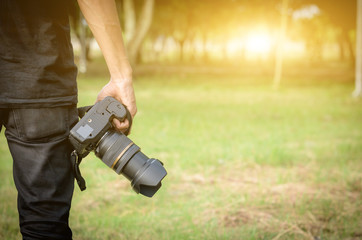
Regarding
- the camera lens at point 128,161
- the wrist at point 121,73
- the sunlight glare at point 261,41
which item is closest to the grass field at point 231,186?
the camera lens at point 128,161

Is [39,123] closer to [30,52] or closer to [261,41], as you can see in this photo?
[30,52]

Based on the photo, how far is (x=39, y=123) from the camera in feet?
4.79

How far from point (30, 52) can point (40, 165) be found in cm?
43

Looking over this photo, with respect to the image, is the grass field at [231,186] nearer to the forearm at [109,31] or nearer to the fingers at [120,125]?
the fingers at [120,125]

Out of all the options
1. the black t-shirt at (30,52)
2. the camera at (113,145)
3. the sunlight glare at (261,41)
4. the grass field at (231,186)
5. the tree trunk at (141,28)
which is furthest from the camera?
the sunlight glare at (261,41)

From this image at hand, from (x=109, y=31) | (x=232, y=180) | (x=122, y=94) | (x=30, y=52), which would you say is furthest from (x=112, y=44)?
(x=232, y=180)

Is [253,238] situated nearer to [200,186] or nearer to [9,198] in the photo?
[200,186]

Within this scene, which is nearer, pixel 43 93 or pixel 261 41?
pixel 43 93

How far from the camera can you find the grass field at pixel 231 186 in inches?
109

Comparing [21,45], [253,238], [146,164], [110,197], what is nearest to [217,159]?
[110,197]

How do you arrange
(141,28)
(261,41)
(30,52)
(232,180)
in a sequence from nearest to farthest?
(30,52), (232,180), (141,28), (261,41)

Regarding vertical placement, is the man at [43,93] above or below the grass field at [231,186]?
above

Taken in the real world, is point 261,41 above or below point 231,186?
above

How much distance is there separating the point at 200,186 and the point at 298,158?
151 centimetres
